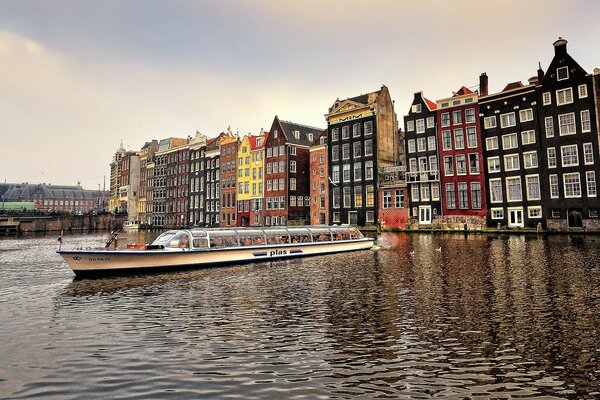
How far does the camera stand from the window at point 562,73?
5397cm

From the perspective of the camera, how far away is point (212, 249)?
27.6 meters

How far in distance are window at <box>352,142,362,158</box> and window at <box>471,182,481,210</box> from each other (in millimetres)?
22169

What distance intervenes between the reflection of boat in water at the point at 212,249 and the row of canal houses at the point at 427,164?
32721 millimetres

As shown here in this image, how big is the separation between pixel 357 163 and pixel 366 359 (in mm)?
68084

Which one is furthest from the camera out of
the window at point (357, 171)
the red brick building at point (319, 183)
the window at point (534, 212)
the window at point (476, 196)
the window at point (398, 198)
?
the red brick building at point (319, 183)

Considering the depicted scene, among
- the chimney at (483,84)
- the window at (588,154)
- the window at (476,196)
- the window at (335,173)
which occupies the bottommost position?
the window at (476,196)

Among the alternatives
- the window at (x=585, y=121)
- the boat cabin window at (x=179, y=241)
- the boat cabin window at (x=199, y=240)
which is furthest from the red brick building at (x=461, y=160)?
the boat cabin window at (x=179, y=241)

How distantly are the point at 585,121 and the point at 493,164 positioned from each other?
508 inches

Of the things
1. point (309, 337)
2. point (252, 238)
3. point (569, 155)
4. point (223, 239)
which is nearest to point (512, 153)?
point (569, 155)

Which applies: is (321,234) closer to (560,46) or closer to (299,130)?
(560,46)

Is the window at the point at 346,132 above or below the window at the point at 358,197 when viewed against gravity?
above

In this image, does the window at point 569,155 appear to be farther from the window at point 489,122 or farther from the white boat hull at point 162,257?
the white boat hull at point 162,257

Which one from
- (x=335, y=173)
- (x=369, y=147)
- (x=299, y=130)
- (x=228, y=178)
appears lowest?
(x=335, y=173)

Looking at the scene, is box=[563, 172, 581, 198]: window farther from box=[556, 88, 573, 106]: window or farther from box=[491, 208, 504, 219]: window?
box=[556, 88, 573, 106]: window
